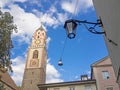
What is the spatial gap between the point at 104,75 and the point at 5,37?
56.5 ft

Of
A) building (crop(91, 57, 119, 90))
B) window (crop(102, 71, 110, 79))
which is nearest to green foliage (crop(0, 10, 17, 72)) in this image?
building (crop(91, 57, 119, 90))

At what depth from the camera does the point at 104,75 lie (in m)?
27.6

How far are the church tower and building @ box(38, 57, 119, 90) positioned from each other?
20.1 meters

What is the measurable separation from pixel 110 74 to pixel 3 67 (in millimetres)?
17172

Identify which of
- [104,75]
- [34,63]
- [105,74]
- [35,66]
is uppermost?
[34,63]

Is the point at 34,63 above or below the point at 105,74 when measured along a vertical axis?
above

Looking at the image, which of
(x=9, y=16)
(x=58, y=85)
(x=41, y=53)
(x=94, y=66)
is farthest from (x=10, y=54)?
(x=41, y=53)

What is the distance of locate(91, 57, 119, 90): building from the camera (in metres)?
26.3

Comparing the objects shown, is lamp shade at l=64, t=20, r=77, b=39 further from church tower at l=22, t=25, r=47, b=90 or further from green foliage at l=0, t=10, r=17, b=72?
church tower at l=22, t=25, r=47, b=90

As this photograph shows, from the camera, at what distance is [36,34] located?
67.3 meters

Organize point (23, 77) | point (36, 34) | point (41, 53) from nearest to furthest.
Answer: point (23, 77) → point (41, 53) → point (36, 34)

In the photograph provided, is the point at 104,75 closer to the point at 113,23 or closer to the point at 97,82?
the point at 97,82

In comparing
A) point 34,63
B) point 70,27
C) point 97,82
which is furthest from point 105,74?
point 34,63

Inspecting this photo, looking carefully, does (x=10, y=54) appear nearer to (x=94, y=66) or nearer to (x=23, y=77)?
(x=94, y=66)
